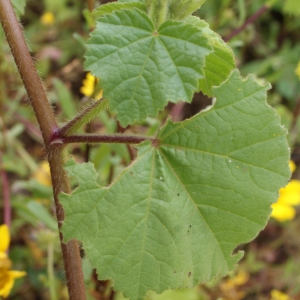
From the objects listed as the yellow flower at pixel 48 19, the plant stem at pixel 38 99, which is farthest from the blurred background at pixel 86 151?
the plant stem at pixel 38 99

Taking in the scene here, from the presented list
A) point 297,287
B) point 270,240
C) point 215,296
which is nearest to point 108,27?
point 215,296

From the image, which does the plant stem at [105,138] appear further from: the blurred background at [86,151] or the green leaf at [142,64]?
the blurred background at [86,151]

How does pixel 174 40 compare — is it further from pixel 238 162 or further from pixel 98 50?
pixel 238 162

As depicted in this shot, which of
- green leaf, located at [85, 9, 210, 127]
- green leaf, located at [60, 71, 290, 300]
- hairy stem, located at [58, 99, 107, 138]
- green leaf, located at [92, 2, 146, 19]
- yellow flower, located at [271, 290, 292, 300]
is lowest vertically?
yellow flower, located at [271, 290, 292, 300]

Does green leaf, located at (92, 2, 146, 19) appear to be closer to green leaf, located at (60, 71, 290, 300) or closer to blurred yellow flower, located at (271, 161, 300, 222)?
green leaf, located at (60, 71, 290, 300)

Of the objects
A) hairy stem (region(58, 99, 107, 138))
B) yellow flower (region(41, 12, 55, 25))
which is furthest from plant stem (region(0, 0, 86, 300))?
yellow flower (region(41, 12, 55, 25))

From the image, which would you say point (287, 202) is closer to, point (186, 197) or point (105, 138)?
point (186, 197)
